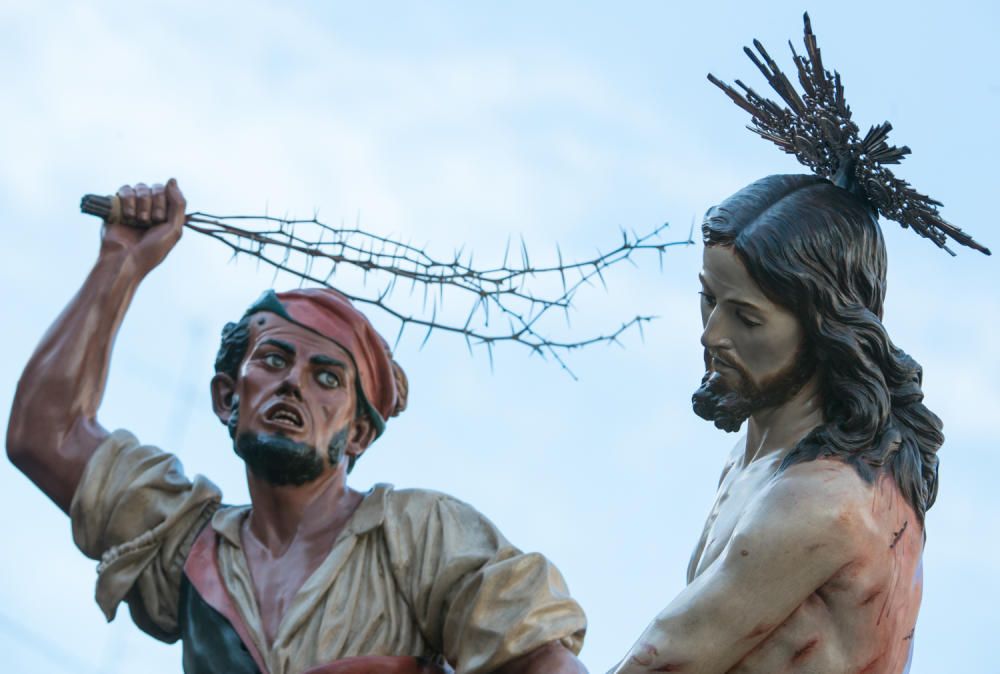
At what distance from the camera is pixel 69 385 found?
662cm

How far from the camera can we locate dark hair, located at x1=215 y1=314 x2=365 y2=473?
6645 mm

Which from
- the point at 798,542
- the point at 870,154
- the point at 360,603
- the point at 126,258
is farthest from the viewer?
the point at 126,258

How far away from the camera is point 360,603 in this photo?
6262 mm

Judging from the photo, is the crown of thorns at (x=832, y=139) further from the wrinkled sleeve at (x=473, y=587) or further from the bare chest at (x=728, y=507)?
the wrinkled sleeve at (x=473, y=587)

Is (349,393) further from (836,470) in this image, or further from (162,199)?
(836,470)

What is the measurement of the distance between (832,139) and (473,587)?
138cm

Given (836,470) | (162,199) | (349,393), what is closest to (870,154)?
(836,470)

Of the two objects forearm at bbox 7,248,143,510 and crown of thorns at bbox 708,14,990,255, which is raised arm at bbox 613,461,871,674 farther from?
forearm at bbox 7,248,143,510

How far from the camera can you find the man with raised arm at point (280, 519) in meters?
6.17

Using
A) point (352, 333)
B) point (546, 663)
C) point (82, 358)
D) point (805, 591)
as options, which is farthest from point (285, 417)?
point (805, 591)

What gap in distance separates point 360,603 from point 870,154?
1.66 metres

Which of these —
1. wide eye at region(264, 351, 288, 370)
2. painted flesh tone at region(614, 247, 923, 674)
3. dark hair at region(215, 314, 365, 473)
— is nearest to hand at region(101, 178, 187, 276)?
dark hair at region(215, 314, 365, 473)

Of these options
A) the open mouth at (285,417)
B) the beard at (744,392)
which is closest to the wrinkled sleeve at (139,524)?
the open mouth at (285,417)

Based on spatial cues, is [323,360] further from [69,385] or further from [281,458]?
[69,385]
